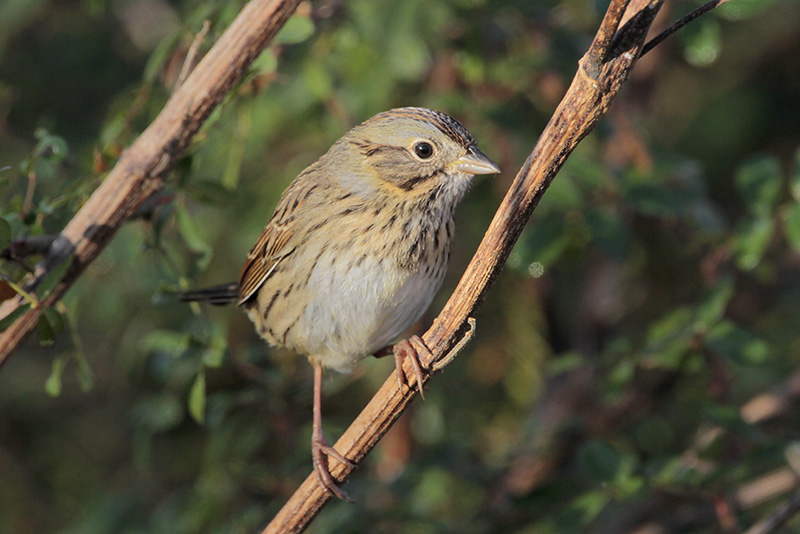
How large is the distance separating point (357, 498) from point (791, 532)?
2.02m

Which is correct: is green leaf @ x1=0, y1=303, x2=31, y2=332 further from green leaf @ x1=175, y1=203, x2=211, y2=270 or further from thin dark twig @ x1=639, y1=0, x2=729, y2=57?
thin dark twig @ x1=639, y1=0, x2=729, y2=57

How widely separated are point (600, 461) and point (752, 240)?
1.01 metres

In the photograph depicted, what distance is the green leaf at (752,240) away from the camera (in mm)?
3303

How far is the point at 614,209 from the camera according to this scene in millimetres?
3545

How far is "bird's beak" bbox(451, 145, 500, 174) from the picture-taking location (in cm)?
281

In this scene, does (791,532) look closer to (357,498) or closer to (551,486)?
(551,486)

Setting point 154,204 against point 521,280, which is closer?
point 154,204

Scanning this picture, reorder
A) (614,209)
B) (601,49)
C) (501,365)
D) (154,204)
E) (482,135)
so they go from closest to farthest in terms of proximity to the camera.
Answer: (601,49) < (154,204) < (614,209) < (482,135) < (501,365)

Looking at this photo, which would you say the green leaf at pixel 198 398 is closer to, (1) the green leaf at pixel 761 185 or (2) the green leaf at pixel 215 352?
(2) the green leaf at pixel 215 352

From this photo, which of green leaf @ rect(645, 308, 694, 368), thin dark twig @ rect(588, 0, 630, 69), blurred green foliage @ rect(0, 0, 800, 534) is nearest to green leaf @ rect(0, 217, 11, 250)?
blurred green foliage @ rect(0, 0, 800, 534)

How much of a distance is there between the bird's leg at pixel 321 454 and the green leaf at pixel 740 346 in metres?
1.33

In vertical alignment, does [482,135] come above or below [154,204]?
above

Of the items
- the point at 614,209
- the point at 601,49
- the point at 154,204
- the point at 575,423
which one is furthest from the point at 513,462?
the point at 601,49

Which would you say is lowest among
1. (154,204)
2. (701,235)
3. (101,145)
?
(701,235)
